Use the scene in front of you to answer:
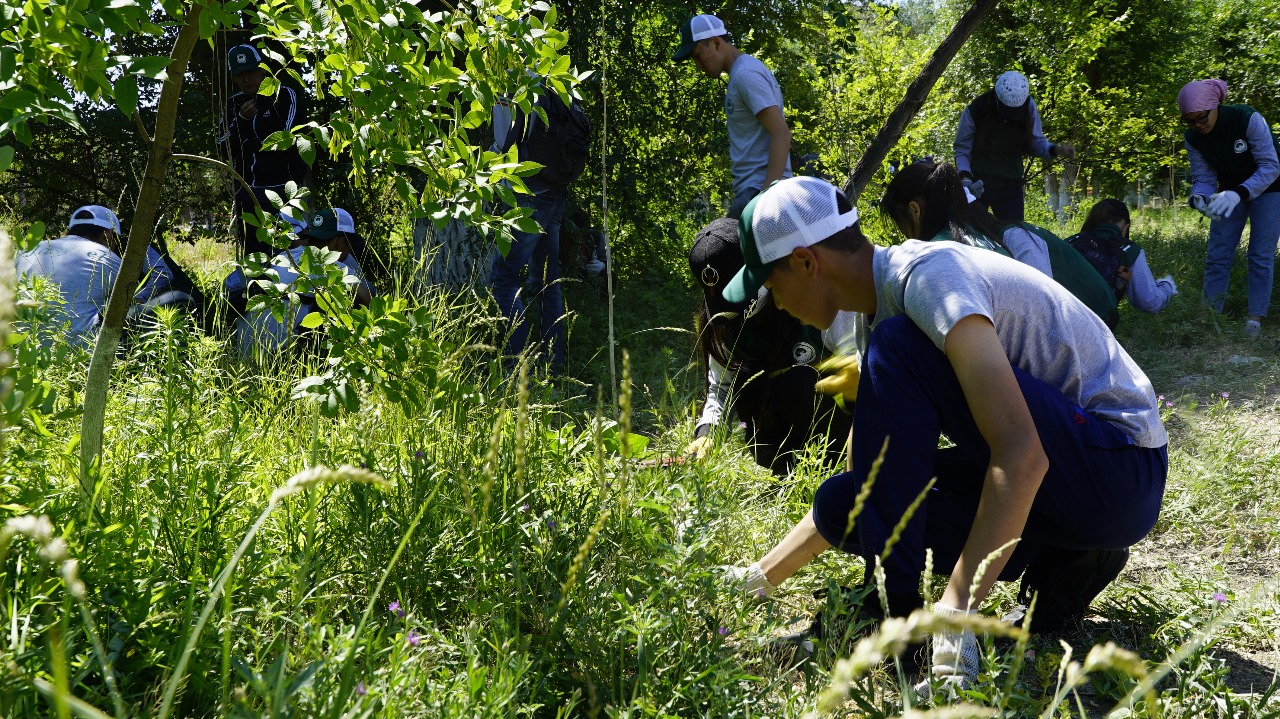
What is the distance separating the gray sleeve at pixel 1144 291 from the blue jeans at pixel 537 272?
3.21 meters

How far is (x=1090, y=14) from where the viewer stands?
11648 mm

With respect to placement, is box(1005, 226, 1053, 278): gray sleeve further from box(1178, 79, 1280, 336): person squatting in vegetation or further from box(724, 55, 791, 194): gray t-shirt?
box(1178, 79, 1280, 336): person squatting in vegetation

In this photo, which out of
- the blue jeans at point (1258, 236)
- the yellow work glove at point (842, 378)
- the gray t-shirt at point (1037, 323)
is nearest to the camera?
the gray t-shirt at point (1037, 323)

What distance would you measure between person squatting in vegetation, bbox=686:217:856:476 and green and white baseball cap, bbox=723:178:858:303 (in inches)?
45.1

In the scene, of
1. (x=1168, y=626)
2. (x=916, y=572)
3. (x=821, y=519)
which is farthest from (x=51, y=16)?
(x=1168, y=626)

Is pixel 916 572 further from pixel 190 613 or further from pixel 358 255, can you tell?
pixel 358 255

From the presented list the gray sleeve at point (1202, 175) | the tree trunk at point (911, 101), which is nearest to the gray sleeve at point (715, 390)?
the tree trunk at point (911, 101)

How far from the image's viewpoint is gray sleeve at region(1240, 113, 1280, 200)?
627cm

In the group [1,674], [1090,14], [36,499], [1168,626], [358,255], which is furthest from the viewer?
[1090,14]

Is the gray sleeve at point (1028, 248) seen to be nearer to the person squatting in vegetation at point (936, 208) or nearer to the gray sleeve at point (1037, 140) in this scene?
the person squatting in vegetation at point (936, 208)

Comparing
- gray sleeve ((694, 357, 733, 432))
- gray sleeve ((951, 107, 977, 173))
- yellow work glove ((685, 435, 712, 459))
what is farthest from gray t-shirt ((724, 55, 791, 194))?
yellow work glove ((685, 435, 712, 459))

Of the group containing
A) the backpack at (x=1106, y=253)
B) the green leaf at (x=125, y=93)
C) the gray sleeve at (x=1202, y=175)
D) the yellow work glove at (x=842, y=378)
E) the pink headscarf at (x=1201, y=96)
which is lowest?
the backpack at (x=1106, y=253)

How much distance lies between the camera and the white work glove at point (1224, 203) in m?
6.29

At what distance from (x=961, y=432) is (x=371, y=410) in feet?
4.18
